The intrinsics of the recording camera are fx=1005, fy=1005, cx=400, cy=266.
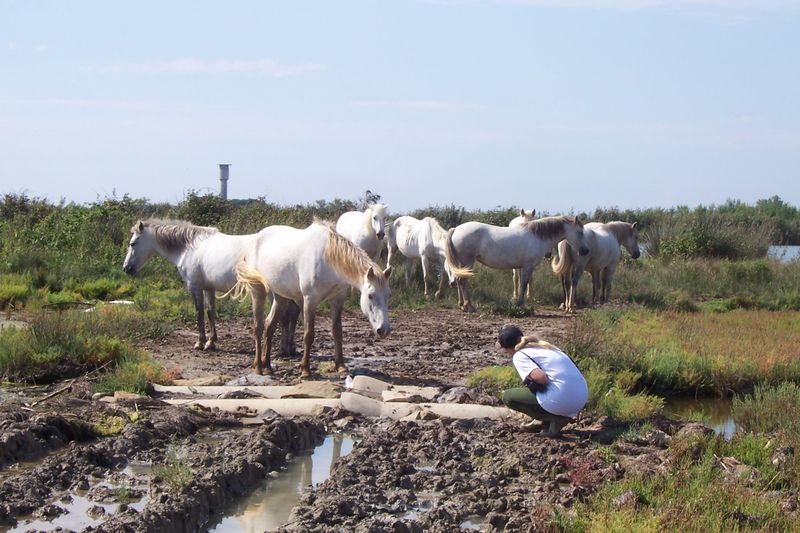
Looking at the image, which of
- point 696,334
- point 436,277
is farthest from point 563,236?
point 696,334

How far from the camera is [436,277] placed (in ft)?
73.8

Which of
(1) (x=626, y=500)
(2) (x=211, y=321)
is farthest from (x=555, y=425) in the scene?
(2) (x=211, y=321)

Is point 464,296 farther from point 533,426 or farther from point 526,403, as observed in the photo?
point 526,403

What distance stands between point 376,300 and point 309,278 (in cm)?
94

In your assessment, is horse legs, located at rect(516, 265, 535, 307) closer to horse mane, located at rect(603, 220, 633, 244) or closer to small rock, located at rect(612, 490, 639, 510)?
horse mane, located at rect(603, 220, 633, 244)

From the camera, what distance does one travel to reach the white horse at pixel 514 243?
66.1 feet

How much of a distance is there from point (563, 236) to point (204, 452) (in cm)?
1328

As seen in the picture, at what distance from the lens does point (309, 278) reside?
11859mm

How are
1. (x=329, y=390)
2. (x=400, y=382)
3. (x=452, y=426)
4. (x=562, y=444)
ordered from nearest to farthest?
(x=562, y=444), (x=452, y=426), (x=329, y=390), (x=400, y=382)

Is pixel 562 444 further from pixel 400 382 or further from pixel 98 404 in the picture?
pixel 98 404

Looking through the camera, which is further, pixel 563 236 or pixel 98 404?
pixel 563 236

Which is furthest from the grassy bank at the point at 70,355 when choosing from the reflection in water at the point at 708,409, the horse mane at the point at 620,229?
the horse mane at the point at 620,229

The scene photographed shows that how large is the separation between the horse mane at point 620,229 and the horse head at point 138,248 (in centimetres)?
1133

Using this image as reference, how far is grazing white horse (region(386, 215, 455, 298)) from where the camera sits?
21.0m
